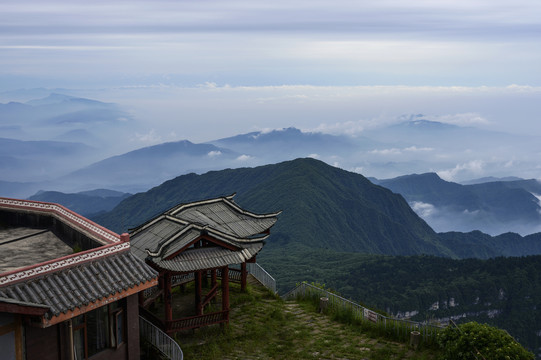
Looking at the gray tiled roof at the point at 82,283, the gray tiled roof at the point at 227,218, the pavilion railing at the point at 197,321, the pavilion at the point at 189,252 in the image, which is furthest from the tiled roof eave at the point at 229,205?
the gray tiled roof at the point at 82,283

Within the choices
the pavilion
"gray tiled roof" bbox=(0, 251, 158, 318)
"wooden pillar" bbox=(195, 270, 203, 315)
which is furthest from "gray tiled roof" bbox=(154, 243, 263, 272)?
"gray tiled roof" bbox=(0, 251, 158, 318)

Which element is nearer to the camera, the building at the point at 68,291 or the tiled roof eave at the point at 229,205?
the building at the point at 68,291

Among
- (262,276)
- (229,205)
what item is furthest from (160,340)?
(262,276)

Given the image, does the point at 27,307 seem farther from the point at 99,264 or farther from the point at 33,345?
the point at 99,264

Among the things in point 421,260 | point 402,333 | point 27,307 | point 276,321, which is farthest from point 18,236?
point 421,260

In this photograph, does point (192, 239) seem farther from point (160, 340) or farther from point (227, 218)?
point (227, 218)

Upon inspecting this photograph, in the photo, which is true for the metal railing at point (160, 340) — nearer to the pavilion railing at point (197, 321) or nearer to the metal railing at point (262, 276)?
the pavilion railing at point (197, 321)
